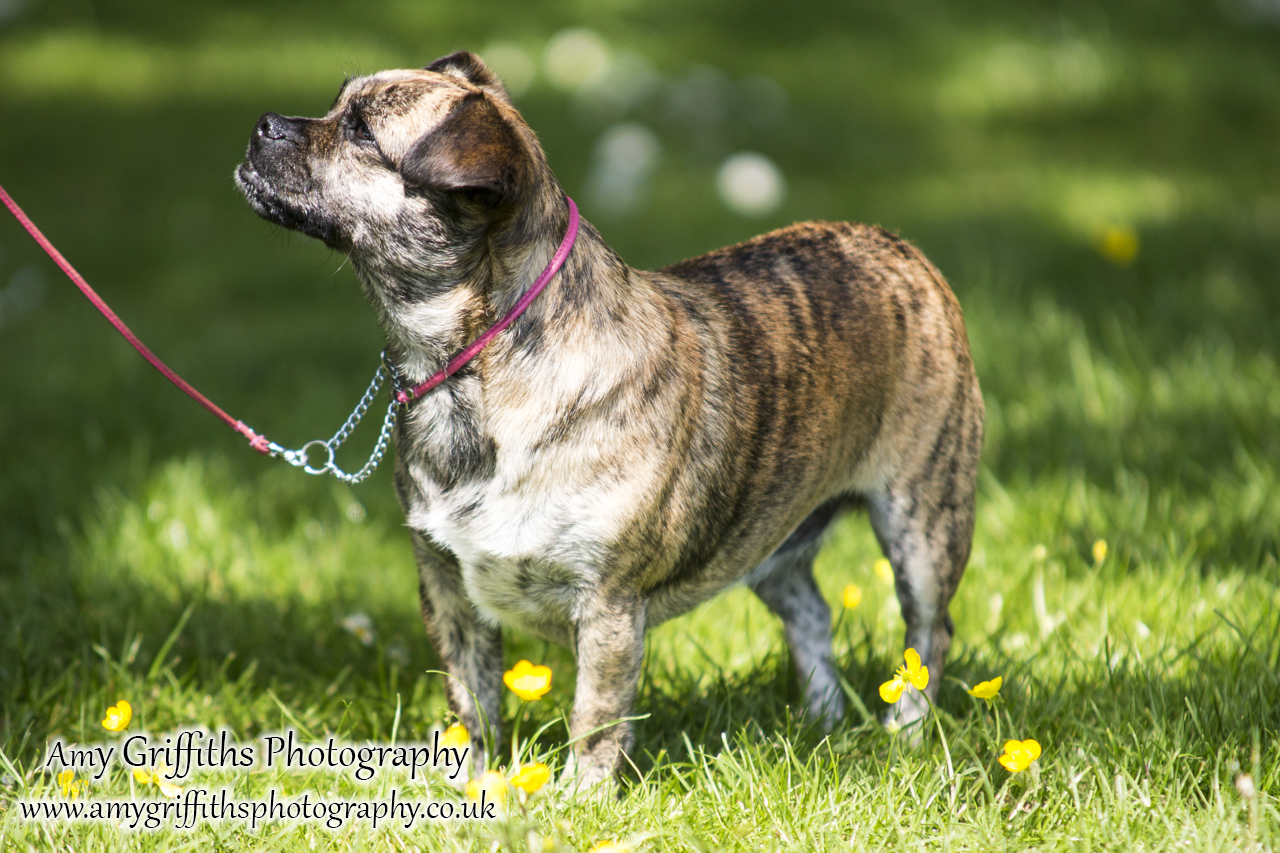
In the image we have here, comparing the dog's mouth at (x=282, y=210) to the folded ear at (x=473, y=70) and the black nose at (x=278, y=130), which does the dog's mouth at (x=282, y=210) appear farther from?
the folded ear at (x=473, y=70)

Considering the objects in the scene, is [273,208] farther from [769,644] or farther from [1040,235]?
[1040,235]

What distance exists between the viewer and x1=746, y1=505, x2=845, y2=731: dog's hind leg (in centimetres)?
341

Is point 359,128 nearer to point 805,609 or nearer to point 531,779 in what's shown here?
point 531,779

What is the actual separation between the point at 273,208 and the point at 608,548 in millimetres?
1112

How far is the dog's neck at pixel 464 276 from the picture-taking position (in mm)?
2652

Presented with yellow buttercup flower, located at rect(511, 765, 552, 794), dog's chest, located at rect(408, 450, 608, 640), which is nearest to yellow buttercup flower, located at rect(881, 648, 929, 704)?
dog's chest, located at rect(408, 450, 608, 640)

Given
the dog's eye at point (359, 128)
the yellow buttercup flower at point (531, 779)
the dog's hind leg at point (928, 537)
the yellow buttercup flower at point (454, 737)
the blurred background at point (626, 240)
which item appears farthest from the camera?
the blurred background at point (626, 240)

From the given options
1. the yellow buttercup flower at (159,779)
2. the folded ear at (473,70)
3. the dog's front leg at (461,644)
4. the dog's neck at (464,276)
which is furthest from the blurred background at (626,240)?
the dog's neck at (464,276)

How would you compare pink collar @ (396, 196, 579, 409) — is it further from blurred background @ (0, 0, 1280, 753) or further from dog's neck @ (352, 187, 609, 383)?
blurred background @ (0, 0, 1280, 753)

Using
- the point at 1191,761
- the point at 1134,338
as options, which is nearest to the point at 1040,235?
the point at 1134,338

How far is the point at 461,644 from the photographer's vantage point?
304 centimetres

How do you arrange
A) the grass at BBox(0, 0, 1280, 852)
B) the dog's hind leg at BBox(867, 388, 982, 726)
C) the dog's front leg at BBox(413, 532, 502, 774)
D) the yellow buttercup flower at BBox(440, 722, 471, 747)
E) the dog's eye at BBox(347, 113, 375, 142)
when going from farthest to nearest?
the dog's hind leg at BBox(867, 388, 982, 726) → the dog's front leg at BBox(413, 532, 502, 774) → the grass at BBox(0, 0, 1280, 852) → the dog's eye at BBox(347, 113, 375, 142) → the yellow buttercup flower at BBox(440, 722, 471, 747)

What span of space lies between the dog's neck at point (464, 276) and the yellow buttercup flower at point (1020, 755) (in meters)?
1.44

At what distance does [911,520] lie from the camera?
11.0 feet
